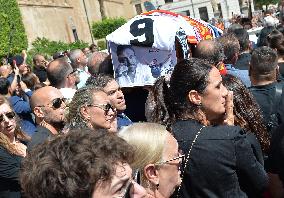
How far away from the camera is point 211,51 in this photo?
4.87 meters

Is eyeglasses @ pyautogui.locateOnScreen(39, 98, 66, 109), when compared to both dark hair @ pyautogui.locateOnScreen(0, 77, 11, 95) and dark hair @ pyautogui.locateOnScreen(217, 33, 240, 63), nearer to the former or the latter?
dark hair @ pyautogui.locateOnScreen(217, 33, 240, 63)

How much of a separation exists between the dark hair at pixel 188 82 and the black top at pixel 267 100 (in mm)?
1069

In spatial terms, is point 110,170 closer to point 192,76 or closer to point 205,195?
point 205,195

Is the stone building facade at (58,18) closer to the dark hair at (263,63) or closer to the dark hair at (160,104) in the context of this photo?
the dark hair at (263,63)

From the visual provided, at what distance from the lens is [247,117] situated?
3.38 m

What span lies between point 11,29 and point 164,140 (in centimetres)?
2233

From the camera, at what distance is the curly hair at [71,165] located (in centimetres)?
159

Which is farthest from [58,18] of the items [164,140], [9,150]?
[164,140]

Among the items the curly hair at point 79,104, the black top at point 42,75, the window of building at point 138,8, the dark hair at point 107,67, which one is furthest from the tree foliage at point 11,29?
the window of building at point 138,8

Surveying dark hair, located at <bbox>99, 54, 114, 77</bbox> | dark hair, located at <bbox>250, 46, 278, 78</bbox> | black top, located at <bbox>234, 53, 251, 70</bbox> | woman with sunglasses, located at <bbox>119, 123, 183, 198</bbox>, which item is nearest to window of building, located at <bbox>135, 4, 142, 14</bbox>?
black top, located at <bbox>234, 53, 251, 70</bbox>

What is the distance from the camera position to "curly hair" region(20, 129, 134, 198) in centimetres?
159

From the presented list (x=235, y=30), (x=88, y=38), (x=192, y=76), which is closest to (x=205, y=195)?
(x=192, y=76)

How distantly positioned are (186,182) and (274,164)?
49 centimetres

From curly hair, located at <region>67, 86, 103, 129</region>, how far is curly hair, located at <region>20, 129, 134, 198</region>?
1.66m
